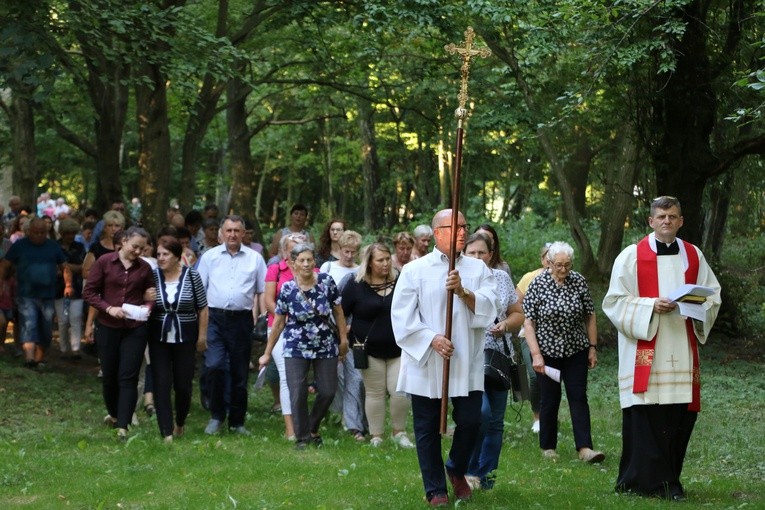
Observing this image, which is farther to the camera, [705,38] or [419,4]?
[705,38]

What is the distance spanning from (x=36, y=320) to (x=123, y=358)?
530cm

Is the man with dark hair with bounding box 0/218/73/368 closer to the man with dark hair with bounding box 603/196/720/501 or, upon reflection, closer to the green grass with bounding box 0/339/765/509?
the green grass with bounding box 0/339/765/509

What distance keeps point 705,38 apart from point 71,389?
11452 millimetres

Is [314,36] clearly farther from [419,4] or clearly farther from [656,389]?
[656,389]

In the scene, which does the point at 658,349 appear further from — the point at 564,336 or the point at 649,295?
the point at 564,336

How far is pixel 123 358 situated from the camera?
1209 centimetres

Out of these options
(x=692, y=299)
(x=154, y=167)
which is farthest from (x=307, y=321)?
(x=154, y=167)

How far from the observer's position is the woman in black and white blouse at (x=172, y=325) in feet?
39.8

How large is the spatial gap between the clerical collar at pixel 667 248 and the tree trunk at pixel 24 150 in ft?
64.5

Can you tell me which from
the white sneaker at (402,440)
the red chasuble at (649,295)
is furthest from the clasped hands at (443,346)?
the white sneaker at (402,440)

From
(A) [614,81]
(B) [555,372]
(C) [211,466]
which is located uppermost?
(A) [614,81]

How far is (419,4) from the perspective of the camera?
1680 centimetres

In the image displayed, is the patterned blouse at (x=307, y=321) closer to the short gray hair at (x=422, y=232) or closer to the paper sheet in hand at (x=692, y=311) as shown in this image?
the short gray hair at (x=422, y=232)

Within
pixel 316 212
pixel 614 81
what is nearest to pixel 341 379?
pixel 614 81
